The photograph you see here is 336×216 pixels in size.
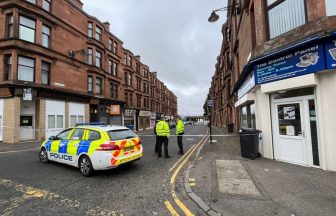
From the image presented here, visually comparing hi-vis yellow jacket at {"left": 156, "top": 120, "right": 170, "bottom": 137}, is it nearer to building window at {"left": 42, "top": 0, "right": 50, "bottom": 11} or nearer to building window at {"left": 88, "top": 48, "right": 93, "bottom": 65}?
building window at {"left": 42, "top": 0, "right": 50, "bottom": 11}

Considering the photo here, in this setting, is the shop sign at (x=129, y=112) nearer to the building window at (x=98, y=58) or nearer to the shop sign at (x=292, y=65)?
the building window at (x=98, y=58)

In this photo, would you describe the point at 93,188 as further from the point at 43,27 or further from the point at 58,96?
the point at 43,27

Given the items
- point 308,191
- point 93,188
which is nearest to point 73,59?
point 93,188

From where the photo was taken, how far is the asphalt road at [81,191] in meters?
3.79

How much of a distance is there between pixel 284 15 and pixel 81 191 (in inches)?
363

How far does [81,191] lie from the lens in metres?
4.74

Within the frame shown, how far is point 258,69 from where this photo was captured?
800cm

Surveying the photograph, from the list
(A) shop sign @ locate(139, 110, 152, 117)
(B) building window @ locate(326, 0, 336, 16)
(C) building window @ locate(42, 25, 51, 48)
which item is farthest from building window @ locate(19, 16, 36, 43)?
(A) shop sign @ locate(139, 110, 152, 117)

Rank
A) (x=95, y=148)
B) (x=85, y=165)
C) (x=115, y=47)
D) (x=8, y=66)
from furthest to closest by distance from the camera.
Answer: (x=115, y=47), (x=8, y=66), (x=85, y=165), (x=95, y=148)

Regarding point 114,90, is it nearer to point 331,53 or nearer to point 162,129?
point 162,129

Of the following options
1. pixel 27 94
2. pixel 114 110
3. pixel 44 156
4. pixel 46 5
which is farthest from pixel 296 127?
pixel 114 110

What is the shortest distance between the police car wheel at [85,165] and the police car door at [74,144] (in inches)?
11.8

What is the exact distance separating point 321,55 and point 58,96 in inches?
796

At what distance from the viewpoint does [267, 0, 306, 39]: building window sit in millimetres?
6824
